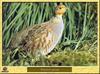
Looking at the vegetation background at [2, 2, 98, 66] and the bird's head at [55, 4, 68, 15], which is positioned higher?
the bird's head at [55, 4, 68, 15]

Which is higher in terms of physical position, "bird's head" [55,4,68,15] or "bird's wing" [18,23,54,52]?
"bird's head" [55,4,68,15]

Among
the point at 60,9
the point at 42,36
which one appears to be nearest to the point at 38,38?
the point at 42,36

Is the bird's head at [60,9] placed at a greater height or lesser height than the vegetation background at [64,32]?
greater

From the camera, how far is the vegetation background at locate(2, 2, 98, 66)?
0.89 metres

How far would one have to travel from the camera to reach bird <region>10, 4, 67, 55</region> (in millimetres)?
895

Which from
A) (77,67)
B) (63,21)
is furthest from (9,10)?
(77,67)

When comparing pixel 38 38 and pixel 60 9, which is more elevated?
pixel 60 9

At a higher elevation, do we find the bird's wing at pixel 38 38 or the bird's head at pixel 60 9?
the bird's head at pixel 60 9

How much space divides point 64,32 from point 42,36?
80 millimetres

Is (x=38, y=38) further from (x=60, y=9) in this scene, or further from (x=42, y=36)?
(x=60, y=9)

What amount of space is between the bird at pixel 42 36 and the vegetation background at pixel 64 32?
14mm

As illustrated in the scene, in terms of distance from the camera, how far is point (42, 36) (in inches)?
35.5

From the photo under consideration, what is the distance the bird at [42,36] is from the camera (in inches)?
35.2

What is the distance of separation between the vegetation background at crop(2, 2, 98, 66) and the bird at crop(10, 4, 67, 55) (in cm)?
1
